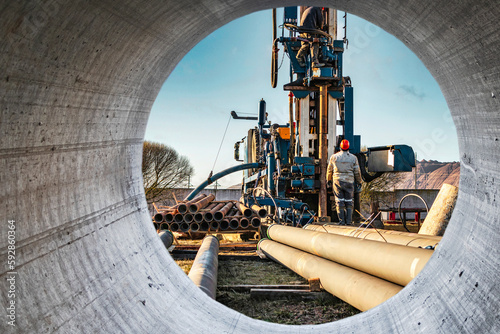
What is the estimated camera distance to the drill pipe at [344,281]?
310 cm

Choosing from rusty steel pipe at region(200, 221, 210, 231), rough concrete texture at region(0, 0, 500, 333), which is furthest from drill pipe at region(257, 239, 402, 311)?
rusty steel pipe at region(200, 221, 210, 231)

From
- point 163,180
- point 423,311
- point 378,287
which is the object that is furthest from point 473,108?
point 163,180

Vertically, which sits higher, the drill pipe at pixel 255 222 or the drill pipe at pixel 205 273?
the drill pipe at pixel 205 273

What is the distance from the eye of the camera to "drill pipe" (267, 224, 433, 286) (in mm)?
2910

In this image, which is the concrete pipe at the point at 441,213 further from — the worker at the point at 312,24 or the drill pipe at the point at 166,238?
the worker at the point at 312,24

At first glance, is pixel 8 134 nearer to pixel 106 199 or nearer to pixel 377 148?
pixel 106 199

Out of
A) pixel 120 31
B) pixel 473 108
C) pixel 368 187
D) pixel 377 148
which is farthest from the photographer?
pixel 368 187

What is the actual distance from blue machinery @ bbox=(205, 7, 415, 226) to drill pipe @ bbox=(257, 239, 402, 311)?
2967 mm

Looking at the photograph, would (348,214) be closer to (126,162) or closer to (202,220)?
(202,220)

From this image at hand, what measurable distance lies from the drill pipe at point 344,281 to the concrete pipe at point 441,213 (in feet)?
5.31

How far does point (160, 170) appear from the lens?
1925 centimetres

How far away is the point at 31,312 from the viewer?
46.1 inches

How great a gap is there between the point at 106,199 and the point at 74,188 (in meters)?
0.23

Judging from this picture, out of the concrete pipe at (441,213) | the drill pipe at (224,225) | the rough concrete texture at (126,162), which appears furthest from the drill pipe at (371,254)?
the drill pipe at (224,225)
